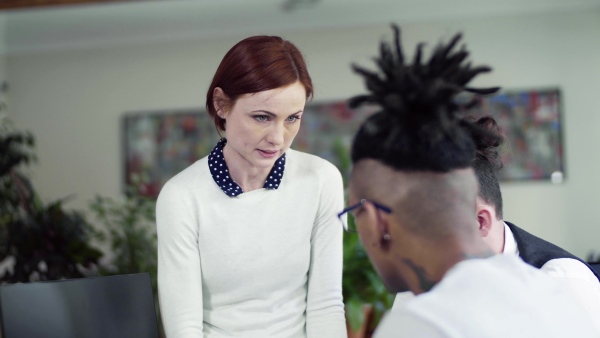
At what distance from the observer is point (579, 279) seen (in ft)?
4.46

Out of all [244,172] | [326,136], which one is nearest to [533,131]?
[326,136]

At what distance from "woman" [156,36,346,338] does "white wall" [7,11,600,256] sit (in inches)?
149

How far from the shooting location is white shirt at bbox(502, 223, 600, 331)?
1.32 metres

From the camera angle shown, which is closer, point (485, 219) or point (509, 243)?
point (485, 219)

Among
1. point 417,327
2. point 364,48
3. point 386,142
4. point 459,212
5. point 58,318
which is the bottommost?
point 58,318

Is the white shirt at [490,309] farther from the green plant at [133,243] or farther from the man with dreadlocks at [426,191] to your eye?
the green plant at [133,243]

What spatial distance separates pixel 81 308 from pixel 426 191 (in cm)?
101

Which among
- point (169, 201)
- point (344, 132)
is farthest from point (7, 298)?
point (344, 132)

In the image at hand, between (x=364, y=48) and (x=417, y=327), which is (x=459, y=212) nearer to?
(x=417, y=327)

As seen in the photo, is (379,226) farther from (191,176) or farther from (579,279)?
(191,176)

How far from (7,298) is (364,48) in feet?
14.8

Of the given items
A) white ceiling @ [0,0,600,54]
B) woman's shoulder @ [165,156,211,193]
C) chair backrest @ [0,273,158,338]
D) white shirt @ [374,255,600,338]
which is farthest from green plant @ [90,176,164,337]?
white shirt @ [374,255,600,338]

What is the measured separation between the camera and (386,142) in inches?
40.9

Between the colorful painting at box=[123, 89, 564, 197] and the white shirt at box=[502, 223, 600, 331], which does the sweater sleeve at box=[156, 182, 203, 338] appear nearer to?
the white shirt at box=[502, 223, 600, 331]
